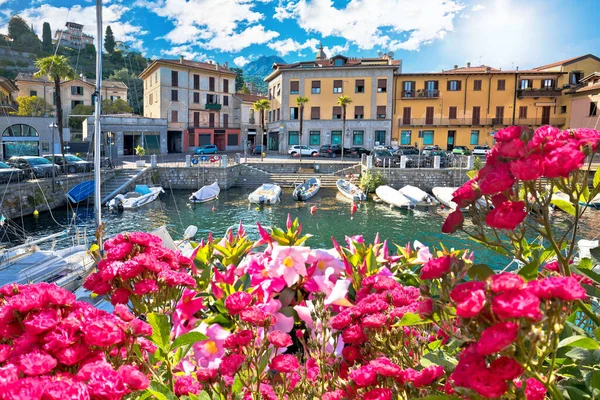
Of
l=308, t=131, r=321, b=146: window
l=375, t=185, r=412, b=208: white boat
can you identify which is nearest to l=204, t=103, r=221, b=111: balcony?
l=308, t=131, r=321, b=146: window

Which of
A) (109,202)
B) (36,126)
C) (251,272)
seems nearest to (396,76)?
(109,202)

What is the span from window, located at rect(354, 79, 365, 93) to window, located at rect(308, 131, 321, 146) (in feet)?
18.4

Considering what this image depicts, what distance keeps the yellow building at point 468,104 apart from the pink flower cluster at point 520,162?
43.1 m

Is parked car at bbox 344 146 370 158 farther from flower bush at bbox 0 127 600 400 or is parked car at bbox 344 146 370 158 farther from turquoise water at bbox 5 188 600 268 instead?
flower bush at bbox 0 127 600 400

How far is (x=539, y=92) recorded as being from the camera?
4253 cm

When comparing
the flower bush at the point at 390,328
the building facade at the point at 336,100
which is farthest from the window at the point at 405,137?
the flower bush at the point at 390,328

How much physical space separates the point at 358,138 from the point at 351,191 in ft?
55.8

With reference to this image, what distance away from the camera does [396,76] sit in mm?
44062

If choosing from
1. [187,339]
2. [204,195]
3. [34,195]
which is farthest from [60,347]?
[204,195]

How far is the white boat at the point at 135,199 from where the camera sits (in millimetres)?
25625

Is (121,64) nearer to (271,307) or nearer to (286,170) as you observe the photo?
(286,170)

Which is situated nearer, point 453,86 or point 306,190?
point 306,190

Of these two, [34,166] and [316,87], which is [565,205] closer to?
[34,166]

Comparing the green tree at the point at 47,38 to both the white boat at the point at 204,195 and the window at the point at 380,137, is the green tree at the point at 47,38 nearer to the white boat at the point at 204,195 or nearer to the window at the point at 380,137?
the window at the point at 380,137
